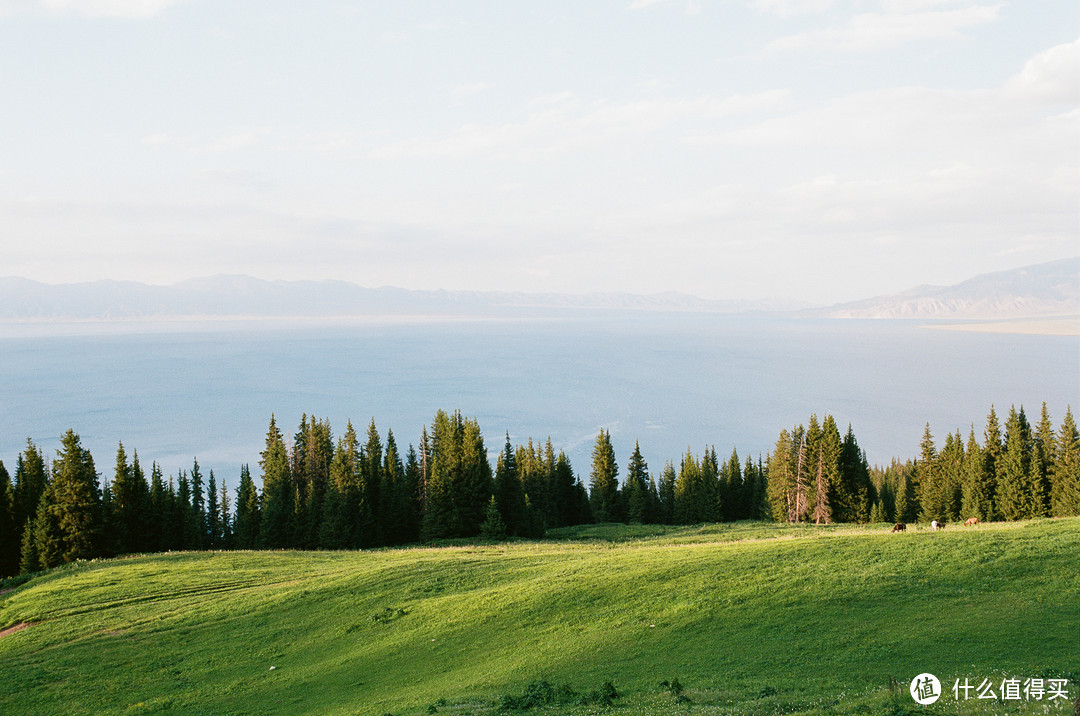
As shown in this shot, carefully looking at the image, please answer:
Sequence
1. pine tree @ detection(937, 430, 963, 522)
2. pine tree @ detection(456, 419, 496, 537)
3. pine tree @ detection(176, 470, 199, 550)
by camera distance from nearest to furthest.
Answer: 1. pine tree @ detection(176, 470, 199, 550)
2. pine tree @ detection(456, 419, 496, 537)
3. pine tree @ detection(937, 430, 963, 522)

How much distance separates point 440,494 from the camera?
60.1m

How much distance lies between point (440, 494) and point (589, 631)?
39929 millimetres

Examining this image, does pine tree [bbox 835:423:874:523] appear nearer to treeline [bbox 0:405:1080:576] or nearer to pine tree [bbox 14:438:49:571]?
treeline [bbox 0:405:1080:576]

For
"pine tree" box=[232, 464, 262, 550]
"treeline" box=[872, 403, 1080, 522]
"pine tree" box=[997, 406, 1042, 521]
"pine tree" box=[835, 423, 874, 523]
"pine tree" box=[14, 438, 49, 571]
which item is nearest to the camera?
"pine tree" box=[14, 438, 49, 571]

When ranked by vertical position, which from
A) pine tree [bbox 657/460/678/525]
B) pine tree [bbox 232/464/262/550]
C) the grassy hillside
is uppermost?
the grassy hillside

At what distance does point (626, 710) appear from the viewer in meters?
14.7

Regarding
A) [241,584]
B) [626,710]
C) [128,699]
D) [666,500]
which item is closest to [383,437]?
[666,500]

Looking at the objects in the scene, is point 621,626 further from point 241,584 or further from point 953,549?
point 241,584

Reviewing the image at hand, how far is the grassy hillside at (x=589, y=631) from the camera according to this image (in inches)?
640

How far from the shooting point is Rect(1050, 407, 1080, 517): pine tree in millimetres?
53438

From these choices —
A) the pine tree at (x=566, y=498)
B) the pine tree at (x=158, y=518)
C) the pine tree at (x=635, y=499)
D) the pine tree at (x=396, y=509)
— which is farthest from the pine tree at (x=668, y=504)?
the pine tree at (x=158, y=518)

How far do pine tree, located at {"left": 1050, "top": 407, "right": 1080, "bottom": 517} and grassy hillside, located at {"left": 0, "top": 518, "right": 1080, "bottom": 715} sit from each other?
31319 millimetres

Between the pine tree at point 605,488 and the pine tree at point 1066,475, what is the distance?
45.4 m

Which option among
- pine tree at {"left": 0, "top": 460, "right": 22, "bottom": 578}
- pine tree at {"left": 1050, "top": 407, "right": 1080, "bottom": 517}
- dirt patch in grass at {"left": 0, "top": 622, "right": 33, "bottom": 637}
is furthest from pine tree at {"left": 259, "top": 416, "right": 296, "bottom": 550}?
pine tree at {"left": 1050, "top": 407, "right": 1080, "bottom": 517}
